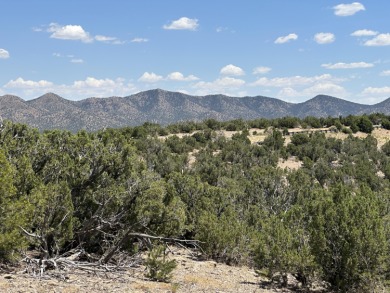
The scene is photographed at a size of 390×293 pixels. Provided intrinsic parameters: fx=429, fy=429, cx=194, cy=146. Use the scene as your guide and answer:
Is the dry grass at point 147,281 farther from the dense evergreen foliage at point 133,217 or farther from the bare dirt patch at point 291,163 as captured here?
the bare dirt patch at point 291,163

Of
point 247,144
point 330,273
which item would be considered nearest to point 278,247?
point 330,273

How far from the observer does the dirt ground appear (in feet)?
35.2

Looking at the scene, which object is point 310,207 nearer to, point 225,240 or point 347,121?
point 225,240

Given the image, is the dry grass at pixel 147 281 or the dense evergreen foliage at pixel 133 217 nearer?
the dry grass at pixel 147 281

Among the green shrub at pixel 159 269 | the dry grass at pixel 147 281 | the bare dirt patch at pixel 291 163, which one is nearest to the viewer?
the dry grass at pixel 147 281

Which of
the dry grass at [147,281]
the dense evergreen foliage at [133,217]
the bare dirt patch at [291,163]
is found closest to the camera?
the dry grass at [147,281]

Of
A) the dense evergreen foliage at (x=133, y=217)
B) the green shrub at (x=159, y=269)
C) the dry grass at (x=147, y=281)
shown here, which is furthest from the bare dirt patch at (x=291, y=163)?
the green shrub at (x=159, y=269)

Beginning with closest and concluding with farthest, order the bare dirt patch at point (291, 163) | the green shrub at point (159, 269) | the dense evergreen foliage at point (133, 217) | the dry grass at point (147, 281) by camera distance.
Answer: the dry grass at point (147, 281)
the dense evergreen foliage at point (133, 217)
the green shrub at point (159, 269)
the bare dirt patch at point (291, 163)

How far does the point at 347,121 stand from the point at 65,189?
2536 inches

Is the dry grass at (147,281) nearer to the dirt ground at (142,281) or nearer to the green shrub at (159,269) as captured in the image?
the dirt ground at (142,281)

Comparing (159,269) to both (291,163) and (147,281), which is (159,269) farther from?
(291,163)

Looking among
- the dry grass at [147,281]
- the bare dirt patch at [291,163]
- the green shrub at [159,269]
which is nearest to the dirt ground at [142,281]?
the dry grass at [147,281]

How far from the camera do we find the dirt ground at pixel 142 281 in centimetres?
1074

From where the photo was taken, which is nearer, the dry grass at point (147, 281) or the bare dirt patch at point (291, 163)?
the dry grass at point (147, 281)
